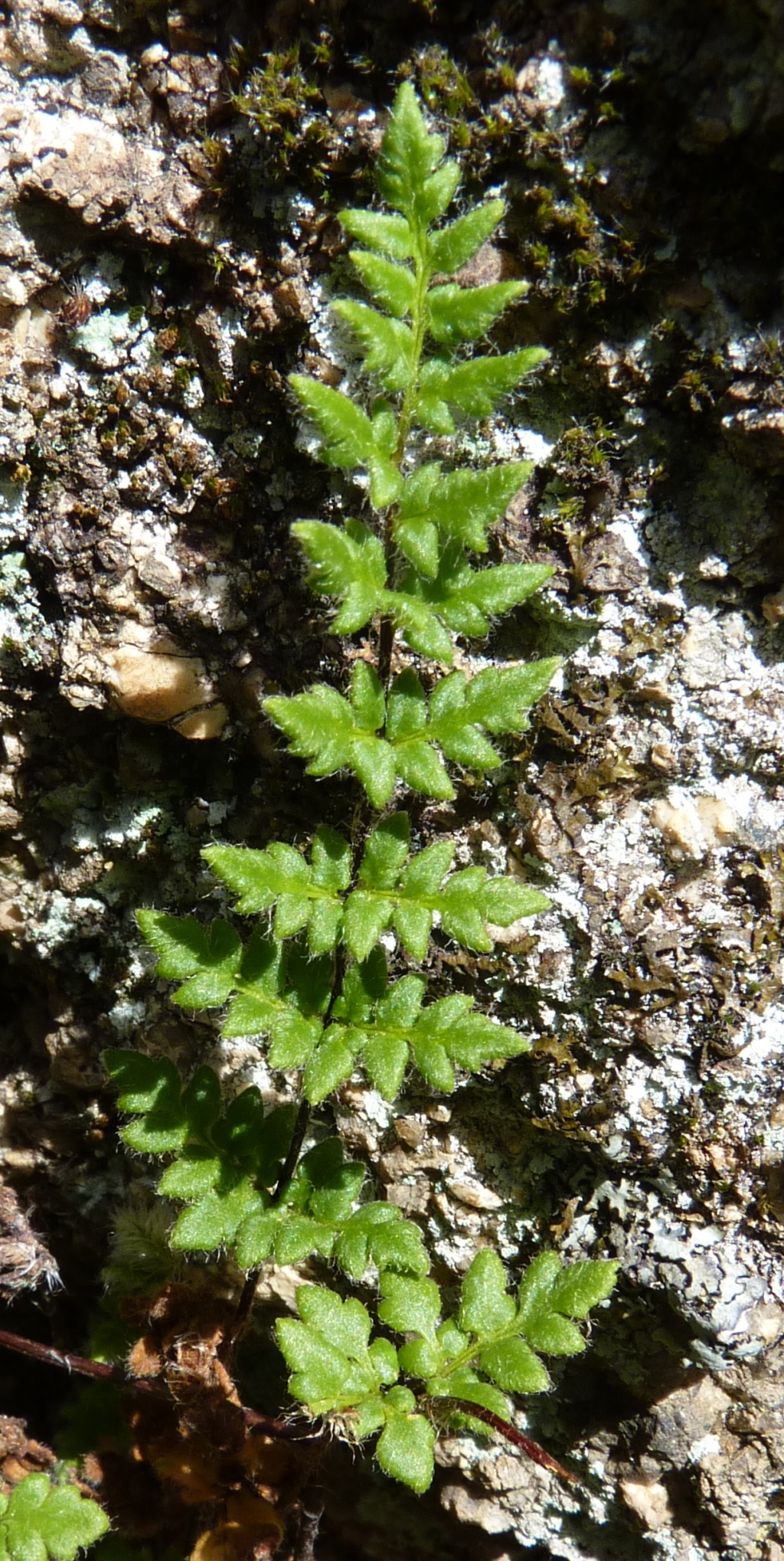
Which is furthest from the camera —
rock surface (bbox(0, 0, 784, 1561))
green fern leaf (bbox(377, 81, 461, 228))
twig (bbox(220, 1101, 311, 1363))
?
twig (bbox(220, 1101, 311, 1363))

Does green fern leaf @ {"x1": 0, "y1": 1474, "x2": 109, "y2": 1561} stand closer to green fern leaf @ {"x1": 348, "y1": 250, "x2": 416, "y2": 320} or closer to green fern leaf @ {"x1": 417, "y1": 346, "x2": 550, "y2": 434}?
green fern leaf @ {"x1": 417, "y1": 346, "x2": 550, "y2": 434}

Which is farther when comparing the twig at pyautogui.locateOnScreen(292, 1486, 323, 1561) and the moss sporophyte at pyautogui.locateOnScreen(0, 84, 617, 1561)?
the twig at pyautogui.locateOnScreen(292, 1486, 323, 1561)

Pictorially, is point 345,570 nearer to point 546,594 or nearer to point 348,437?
point 348,437

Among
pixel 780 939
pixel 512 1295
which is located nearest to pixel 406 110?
pixel 780 939

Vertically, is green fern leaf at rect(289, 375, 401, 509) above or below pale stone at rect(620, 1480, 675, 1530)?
above

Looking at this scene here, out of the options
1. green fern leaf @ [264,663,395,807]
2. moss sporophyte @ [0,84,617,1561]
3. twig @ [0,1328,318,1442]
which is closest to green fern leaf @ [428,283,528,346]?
moss sporophyte @ [0,84,617,1561]

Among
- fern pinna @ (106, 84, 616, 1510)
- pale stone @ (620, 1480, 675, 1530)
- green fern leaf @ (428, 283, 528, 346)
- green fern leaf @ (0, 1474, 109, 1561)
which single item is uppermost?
green fern leaf @ (428, 283, 528, 346)

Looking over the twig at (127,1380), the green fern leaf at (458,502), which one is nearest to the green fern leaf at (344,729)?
the green fern leaf at (458,502)
